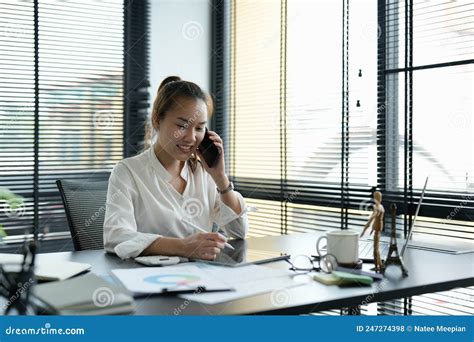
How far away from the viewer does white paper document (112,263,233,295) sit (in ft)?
4.11

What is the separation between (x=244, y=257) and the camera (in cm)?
167

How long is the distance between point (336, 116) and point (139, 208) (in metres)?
1.28

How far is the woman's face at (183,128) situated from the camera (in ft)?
6.71

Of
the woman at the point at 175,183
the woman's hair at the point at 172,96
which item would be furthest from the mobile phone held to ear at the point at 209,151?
the woman's hair at the point at 172,96

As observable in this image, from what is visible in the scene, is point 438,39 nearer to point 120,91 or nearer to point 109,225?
point 109,225

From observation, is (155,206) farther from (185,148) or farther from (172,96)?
(172,96)

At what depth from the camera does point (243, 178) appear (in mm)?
3617

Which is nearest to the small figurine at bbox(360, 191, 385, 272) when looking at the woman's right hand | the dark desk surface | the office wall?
the dark desk surface

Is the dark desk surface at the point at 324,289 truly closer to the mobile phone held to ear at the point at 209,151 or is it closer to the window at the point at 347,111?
the mobile phone held to ear at the point at 209,151

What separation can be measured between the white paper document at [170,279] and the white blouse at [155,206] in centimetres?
25

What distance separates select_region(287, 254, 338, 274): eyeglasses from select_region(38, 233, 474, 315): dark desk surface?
0.04 metres

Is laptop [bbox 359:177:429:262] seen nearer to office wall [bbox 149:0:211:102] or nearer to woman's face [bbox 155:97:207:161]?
woman's face [bbox 155:97:207:161]

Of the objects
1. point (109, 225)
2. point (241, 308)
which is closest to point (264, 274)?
point (241, 308)

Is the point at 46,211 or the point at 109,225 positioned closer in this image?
the point at 109,225
